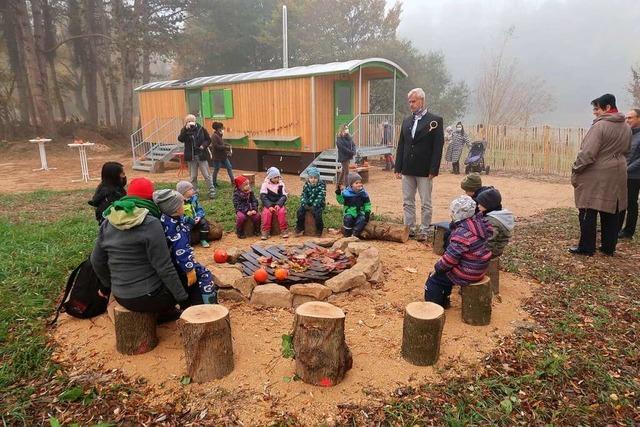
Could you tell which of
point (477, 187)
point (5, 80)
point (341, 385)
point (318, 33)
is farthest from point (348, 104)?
point (5, 80)

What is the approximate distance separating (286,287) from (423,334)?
5.21 feet

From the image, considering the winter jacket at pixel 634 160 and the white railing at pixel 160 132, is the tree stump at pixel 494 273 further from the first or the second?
the white railing at pixel 160 132

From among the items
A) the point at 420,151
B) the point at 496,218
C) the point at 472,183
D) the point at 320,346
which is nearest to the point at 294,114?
the point at 420,151

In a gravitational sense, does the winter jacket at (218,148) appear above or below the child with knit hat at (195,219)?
above

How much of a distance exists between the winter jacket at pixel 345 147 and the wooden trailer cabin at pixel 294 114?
98 centimetres

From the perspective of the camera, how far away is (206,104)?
51.1 feet

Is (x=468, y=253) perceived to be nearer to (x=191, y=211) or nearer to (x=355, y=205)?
(x=355, y=205)

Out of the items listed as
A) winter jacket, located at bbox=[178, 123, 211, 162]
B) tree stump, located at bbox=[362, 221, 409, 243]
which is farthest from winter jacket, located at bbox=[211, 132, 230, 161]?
tree stump, located at bbox=[362, 221, 409, 243]

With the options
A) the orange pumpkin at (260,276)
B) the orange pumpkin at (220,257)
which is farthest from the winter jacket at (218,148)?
the orange pumpkin at (260,276)

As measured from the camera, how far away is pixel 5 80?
23.6m

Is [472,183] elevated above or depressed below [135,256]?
above

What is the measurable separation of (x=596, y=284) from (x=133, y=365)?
14.6 ft

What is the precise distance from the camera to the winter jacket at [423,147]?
571cm

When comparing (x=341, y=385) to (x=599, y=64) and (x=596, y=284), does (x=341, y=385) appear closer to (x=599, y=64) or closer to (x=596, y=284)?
(x=596, y=284)
